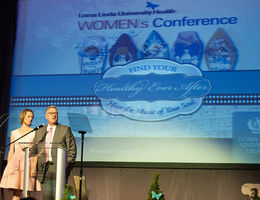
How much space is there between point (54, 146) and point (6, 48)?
102 inches

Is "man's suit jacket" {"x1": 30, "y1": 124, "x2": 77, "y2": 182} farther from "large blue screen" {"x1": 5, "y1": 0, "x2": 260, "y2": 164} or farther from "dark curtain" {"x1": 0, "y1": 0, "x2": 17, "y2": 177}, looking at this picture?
"dark curtain" {"x1": 0, "y1": 0, "x2": 17, "y2": 177}

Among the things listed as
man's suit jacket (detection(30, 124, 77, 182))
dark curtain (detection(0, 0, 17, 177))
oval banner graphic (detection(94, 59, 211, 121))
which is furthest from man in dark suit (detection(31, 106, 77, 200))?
dark curtain (detection(0, 0, 17, 177))

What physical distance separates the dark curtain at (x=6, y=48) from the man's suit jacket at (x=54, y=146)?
1629mm

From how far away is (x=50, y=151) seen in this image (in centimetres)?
421

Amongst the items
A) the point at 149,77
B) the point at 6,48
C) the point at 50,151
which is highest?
the point at 6,48

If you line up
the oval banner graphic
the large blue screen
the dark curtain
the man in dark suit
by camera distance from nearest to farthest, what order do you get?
the man in dark suit, the large blue screen, the oval banner graphic, the dark curtain

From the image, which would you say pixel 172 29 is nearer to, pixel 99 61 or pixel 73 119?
pixel 99 61

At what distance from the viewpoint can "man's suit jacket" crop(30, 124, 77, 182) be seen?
407 cm

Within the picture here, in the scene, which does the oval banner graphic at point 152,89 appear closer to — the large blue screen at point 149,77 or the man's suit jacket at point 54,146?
the large blue screen at point 149,77

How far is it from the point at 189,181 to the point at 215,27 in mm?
1973

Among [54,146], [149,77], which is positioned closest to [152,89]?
[149,77]

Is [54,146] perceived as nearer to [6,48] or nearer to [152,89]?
[152,89]

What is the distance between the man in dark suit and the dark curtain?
5.35 feet

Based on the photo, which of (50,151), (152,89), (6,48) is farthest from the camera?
(6,48)
